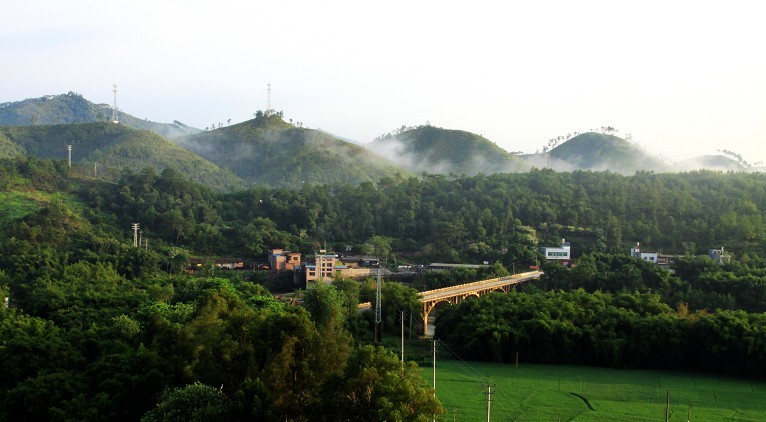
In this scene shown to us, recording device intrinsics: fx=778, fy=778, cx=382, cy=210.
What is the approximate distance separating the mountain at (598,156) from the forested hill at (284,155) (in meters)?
32.7

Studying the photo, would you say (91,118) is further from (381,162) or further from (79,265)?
(79,265)

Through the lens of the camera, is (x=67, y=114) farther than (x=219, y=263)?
Yes

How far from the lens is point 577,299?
3409 cm

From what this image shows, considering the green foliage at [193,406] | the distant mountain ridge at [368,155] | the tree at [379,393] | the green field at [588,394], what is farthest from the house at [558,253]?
the distant mountain ridge at [368,155]

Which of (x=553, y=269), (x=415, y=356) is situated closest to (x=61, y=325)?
(x=415, y=356)

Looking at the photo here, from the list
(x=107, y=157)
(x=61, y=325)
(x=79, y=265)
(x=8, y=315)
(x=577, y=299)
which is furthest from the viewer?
(x=107, y=157)

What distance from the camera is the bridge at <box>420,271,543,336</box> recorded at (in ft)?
124

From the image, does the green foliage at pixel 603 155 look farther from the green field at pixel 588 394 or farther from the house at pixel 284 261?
the green field at pixel 588 394

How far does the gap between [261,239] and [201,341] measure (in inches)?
1278

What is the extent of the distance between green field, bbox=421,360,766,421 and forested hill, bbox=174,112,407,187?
65.2 meters

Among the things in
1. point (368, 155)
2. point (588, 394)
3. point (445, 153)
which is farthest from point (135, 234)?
point (445, 153)

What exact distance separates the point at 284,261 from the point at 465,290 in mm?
13785

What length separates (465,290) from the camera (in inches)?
1582

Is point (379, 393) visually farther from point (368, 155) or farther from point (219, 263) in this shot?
point (368, 155)
